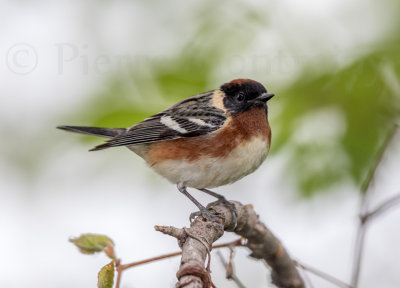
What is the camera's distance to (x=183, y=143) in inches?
160

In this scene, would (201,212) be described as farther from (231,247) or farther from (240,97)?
(240,97)

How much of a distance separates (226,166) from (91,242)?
141 centimetres

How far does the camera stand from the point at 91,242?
2633 millimetres

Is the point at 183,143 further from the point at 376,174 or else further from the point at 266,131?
the point at 376,174

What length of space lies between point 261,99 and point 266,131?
0.91 feet

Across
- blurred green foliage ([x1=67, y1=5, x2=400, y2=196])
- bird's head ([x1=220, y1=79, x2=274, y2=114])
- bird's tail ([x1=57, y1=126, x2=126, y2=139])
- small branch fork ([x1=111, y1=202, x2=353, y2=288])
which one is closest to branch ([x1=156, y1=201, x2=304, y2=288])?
small branch fork ([x1=111, y1=202, x2=353, y2=288])

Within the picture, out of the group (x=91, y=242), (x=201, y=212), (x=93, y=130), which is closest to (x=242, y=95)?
(x=201, y=212)

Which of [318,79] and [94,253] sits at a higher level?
[318,79]

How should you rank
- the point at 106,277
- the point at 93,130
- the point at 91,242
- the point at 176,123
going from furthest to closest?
the point at 176,123
the point at 93,130
the point at 91,242
the point at 106,277

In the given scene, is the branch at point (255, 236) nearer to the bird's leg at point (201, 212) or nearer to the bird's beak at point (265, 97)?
the bird's leg at point (201, 212)

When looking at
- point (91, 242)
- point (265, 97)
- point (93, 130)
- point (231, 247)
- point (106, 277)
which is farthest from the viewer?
point (93, 130)

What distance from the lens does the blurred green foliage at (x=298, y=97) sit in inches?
127

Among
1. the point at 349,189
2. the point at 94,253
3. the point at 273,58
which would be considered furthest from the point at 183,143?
the point at 94,253

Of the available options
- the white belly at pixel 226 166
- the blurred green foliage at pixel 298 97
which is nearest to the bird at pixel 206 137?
the white belly at pixel 226 166
